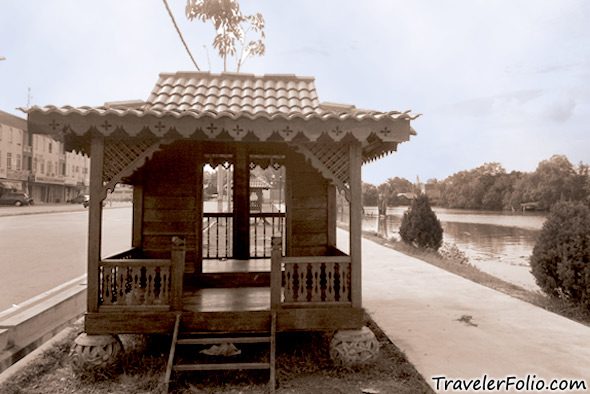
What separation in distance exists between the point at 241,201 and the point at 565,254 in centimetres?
551

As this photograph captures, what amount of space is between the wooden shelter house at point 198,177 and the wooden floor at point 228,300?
0.01 m

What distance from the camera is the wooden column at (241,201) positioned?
621cm

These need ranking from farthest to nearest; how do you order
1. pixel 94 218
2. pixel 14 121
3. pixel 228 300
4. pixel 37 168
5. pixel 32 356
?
1. pixel 37 168
2. pixel 228 300
3. pixel 32 356
4. pixel 94 218
5. pixel 14 121

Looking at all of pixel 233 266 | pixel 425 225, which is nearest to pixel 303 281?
pixel 233 266

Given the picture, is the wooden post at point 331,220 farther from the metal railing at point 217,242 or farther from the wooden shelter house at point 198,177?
the metal railing at point 217,242

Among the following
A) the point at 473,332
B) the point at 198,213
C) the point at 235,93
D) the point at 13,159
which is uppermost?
the point at 13,159

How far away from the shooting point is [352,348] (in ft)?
13.2

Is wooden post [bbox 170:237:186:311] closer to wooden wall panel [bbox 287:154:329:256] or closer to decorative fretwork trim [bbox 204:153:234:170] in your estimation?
wooden wall panel [bbox 287:154:329:256]

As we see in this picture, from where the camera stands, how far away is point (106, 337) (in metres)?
3.96

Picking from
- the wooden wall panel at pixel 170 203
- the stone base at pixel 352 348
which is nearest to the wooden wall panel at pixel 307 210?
the wooden wall panel at pixel 170 203

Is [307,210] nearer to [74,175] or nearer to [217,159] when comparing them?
[217,159]

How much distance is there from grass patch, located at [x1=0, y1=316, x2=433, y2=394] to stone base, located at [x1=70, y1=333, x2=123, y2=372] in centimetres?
9

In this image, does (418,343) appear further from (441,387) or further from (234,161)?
(234,161)

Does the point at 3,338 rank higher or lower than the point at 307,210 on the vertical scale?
lower
